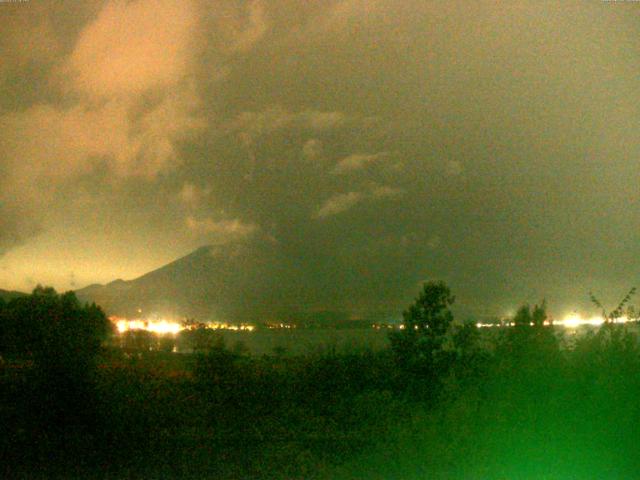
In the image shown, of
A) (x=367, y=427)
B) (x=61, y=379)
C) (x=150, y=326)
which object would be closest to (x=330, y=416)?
(x=367, y=427)

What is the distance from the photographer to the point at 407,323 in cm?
1912

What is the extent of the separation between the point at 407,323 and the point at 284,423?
6567 mm

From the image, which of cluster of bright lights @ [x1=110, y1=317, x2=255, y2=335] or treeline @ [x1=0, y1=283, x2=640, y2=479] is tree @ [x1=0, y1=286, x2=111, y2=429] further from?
cluster of bright lights @ [x1=110, y1=317, x2=255, y2=335]

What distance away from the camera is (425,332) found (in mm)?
18781

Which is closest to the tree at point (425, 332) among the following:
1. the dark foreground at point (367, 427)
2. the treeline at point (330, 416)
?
the treeline at point (330, 416)

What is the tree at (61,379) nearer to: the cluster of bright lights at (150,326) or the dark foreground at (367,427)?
the dark foreground at (367,427)

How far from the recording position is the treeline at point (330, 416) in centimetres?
952

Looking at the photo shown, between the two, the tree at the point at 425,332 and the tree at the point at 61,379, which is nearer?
the tree at the point at 61,379

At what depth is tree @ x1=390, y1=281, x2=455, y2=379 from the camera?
18219 millimetres

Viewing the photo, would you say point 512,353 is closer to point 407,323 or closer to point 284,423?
point 284,423

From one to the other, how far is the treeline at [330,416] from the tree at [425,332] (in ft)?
4.94

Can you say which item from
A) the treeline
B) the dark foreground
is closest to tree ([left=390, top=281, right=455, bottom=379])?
the treeline

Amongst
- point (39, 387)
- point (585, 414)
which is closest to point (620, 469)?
A: point (585, 414)

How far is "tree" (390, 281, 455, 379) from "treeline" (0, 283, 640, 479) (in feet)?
4.94
